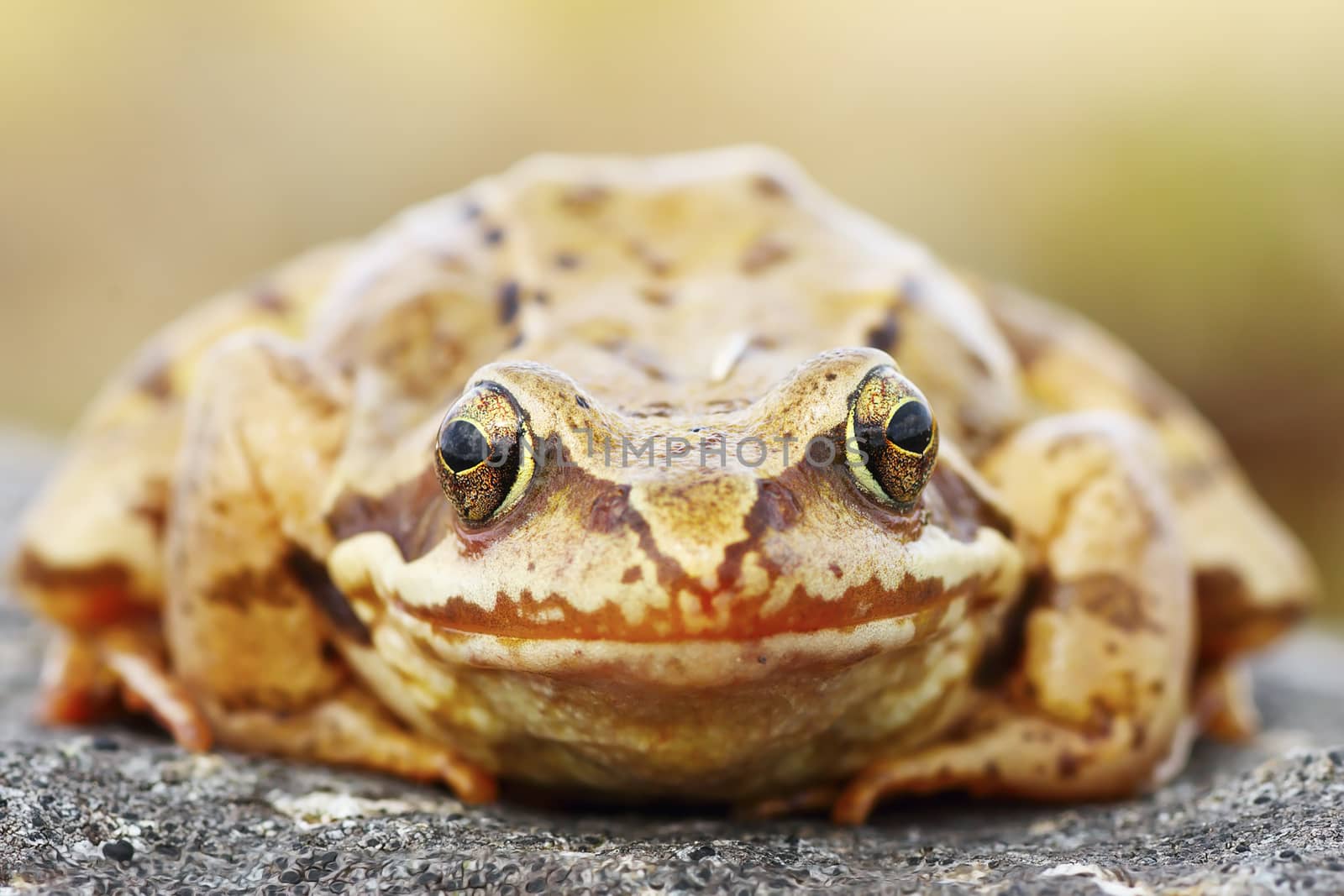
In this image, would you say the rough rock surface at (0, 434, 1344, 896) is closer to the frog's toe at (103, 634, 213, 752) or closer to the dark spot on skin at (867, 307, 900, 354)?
the frog's toe at (103, 634, 213, 752)

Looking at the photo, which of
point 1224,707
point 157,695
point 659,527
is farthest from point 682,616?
Answer: point 1224,707

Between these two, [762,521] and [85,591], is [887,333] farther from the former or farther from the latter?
[85,591]

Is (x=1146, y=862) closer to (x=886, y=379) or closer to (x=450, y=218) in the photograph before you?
(x=886, y=379)

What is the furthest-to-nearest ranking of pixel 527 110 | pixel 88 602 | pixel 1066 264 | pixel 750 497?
1. pixel 527 110
2. pixel 1066 264
3. pixel 88 602
4. pixel 750 497

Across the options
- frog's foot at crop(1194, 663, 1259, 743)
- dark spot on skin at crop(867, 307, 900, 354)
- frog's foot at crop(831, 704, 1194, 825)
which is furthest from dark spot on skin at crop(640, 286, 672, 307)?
frog's foot at crop(1194, 663, 1259, 743)

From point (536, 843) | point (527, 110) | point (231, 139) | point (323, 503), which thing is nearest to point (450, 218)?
point (323, 503)

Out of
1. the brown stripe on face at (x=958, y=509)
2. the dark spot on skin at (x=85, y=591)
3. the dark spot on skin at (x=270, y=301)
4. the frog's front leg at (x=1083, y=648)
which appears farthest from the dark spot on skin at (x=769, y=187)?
the dark spot on skin at (x=85, y=591)

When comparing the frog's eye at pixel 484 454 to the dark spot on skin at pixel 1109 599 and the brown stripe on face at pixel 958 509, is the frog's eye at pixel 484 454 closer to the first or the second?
Answer: the brown stripe on face at pixel 958 509
